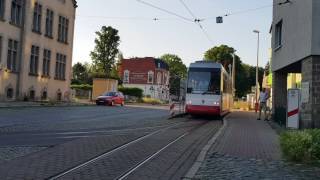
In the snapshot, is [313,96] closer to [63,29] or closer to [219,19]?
[219,19]

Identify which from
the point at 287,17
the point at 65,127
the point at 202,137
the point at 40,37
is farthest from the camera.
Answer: the point at 40,37

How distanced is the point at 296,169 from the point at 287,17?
16.3m

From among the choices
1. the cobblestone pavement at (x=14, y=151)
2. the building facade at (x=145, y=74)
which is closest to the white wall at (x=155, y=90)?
the building facade at (x=145, y=74)

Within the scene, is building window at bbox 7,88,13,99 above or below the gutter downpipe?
below

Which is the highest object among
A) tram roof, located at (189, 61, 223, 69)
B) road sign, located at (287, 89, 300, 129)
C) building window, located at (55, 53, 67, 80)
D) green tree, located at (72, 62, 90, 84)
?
green tree, located at (72, 62, 90, 84)

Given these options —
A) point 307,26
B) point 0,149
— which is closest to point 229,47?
point 307,26

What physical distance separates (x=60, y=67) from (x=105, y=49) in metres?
64.3

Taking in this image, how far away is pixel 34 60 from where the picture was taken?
1955 inches

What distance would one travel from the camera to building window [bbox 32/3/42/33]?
49.3 m

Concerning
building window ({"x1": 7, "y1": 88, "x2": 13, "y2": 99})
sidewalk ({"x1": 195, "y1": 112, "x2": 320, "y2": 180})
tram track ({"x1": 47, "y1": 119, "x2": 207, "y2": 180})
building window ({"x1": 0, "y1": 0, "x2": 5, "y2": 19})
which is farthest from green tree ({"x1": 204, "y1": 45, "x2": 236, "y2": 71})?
sidewalk ({"x1": 195, "y1": 112, "x2": 320, "y2": 180})

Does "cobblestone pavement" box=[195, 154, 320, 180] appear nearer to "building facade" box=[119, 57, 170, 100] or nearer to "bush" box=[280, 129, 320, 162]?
"bush" box=[280, 129, 320, 162]

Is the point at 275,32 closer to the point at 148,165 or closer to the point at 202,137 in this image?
the point at 202,137

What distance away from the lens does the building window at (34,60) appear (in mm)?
49094

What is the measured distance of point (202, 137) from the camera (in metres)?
20.0
